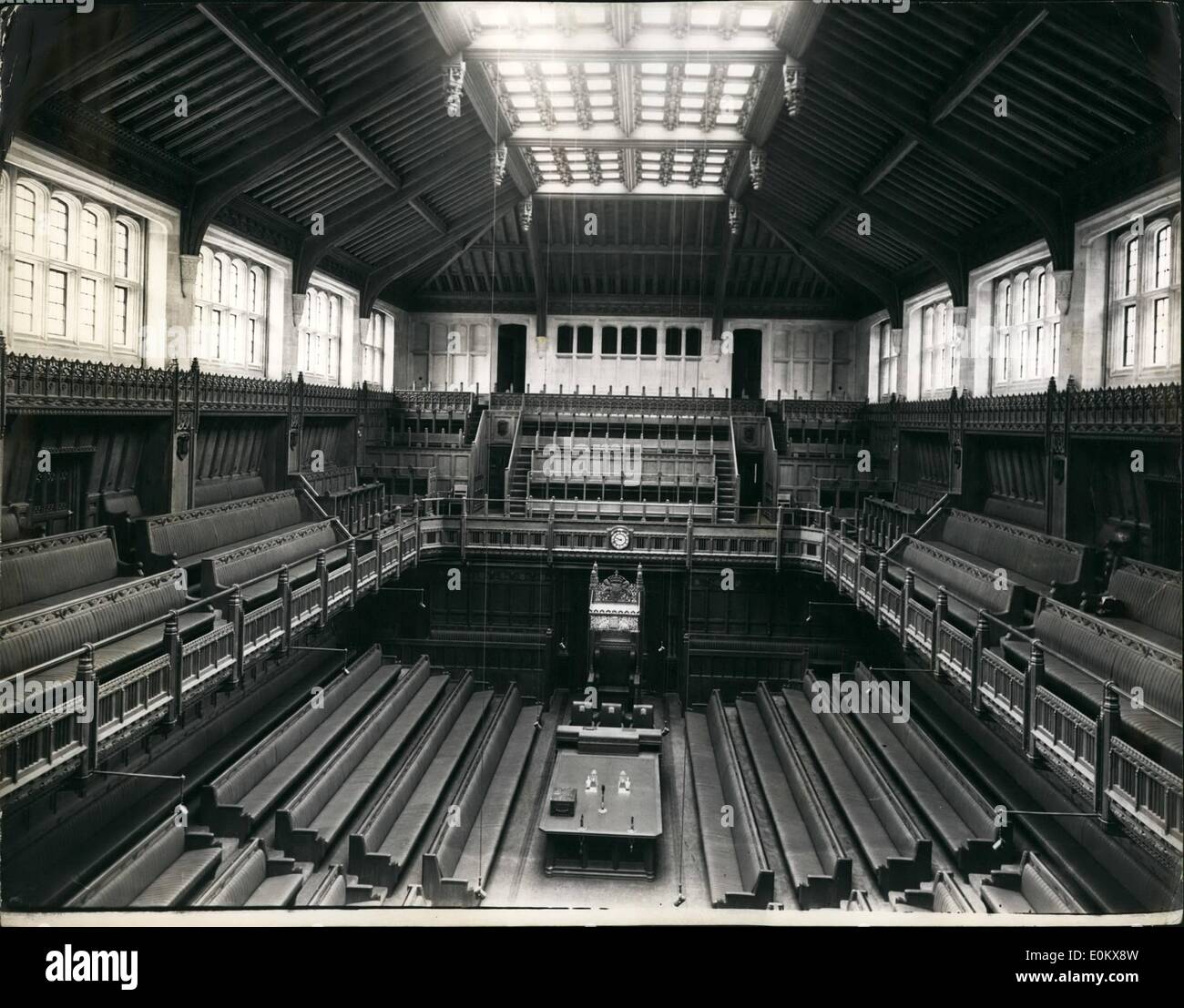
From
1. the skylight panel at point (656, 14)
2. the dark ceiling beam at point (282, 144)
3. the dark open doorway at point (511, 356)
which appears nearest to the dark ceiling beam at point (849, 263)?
the dark open doorway at point (511, 356)

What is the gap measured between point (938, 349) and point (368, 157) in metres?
13.6

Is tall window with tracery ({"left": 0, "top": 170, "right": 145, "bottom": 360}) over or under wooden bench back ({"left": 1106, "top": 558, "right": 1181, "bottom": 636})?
over

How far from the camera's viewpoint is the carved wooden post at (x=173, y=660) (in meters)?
8.97

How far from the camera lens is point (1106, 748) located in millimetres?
7055

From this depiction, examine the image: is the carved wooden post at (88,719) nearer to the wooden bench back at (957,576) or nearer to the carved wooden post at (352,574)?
the carved wooden post at (352,574)

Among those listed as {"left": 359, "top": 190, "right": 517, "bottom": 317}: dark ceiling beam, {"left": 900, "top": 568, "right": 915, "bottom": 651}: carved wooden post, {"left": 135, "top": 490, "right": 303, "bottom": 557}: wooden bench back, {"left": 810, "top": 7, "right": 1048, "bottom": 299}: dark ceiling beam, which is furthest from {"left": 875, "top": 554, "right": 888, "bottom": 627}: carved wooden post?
{"left": 359, "top": 190, "right": 517, "bottom": 317}: dark ceiling beam

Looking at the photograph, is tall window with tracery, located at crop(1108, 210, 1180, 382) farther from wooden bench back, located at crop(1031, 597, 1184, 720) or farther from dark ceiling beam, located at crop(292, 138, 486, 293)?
dark ceiling beam, located at crop(292, 138, 486, 293)

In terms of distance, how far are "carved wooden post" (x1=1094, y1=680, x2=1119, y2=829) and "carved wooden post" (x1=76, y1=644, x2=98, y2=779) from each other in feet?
26.7

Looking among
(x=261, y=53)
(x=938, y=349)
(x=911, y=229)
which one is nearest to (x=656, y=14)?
(x=261, y=53)

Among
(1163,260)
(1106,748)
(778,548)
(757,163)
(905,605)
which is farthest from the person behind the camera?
(757,163)

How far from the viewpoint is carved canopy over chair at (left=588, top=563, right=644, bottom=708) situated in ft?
61.7

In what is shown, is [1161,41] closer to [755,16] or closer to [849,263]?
[755,16]

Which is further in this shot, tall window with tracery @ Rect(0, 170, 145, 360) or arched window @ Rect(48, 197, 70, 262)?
arched window @ Rect(48, 197, 70, 262)

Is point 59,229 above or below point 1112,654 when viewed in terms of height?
above
